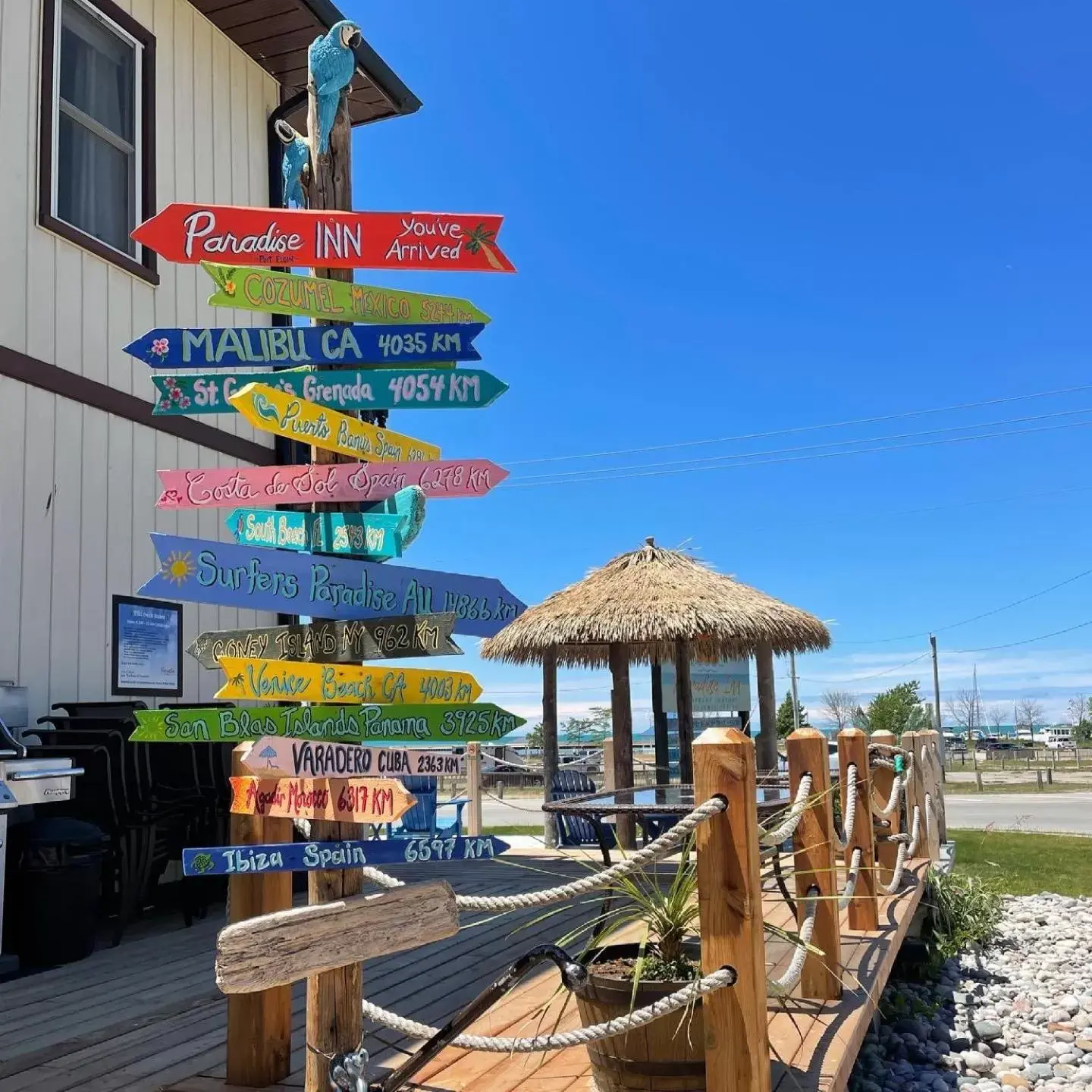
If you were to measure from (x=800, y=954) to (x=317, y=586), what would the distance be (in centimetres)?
198

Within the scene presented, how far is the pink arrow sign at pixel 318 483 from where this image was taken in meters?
3.01

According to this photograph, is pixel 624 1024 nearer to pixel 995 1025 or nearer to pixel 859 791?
pixel 859 791

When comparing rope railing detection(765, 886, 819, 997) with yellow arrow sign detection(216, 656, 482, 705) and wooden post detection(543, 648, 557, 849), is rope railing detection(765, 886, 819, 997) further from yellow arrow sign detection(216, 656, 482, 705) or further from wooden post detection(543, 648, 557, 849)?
wooden post detection(543, 648, 557, 849)

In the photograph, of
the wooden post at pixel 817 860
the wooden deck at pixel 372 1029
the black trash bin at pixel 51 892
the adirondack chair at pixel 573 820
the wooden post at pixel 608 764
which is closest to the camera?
the wooden deck at pixel 372 1029

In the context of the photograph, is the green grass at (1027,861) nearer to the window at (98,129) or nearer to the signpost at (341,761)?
the signpost at (341,761)

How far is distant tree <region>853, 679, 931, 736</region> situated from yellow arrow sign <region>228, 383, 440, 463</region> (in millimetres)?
28429

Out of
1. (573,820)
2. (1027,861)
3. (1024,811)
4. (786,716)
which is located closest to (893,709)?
(786,716)

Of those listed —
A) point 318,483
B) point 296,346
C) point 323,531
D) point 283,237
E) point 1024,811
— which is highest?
point 283,237

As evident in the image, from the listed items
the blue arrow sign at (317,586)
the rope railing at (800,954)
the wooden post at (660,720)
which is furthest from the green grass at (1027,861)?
the blue arrow sign at (317,586)

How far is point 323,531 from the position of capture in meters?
3.01

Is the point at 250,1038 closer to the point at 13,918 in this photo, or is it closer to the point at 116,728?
the point at 13,918

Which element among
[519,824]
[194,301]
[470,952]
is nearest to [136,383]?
[194,301]

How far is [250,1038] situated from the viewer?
10.6ft

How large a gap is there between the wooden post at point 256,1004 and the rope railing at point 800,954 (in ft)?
4.91
